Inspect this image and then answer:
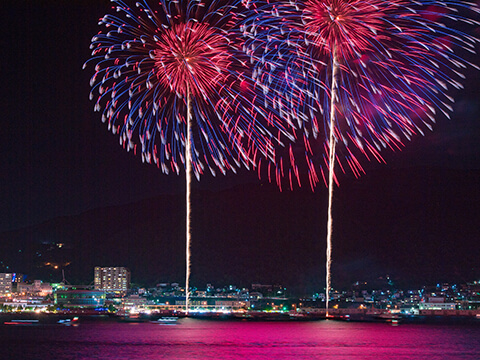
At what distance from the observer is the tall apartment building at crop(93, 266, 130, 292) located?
479 feet

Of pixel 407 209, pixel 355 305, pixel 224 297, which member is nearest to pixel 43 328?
pixel 224 297

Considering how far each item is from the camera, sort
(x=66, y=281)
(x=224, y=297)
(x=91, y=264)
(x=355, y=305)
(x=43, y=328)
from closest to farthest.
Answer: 1. (x=43, y=328)
2. (x=355, y=305)
3. (x=224, y=297)
4. (x=66, y=281)
5. (x=91, y=264)

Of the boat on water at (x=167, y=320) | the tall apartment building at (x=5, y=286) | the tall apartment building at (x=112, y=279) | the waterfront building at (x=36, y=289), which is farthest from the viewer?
the tall apartment building at (x=112, y=279)

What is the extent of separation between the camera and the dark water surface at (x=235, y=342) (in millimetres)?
48562

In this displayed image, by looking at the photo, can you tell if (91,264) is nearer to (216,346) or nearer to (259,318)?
(259,318)

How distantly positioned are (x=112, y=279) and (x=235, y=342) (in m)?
97.1

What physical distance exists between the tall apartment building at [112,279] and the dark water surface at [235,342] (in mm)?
70775

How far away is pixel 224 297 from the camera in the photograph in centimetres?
11350

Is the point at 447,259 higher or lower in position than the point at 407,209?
lower

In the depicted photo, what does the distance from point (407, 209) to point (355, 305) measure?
94.2 metres

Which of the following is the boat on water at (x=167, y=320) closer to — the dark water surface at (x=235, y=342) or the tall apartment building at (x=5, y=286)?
the dark water surface at (x=235, y=342)

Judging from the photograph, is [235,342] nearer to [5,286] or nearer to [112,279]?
[112,279]

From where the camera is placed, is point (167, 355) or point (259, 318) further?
point (259, 318)

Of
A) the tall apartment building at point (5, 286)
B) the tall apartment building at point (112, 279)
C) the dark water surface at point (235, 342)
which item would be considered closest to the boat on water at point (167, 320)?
the dark water surface at point (235, 342)
